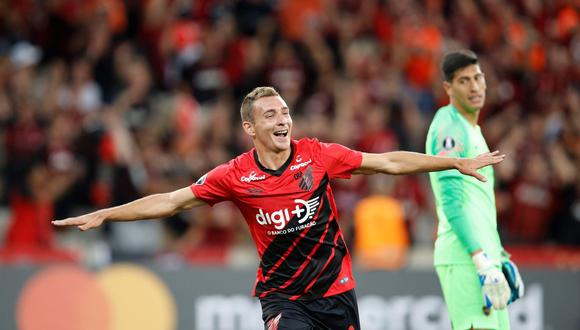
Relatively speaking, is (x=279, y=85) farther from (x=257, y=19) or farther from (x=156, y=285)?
(x=156, y=285)

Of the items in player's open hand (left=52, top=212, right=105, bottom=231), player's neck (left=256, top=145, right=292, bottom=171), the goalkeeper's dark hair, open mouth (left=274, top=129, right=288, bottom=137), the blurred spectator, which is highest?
the goalkeeper's dark hair

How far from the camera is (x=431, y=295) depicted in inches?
481

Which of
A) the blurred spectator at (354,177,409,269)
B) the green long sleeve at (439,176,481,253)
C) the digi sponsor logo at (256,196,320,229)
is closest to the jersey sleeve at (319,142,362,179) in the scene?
the digi sponsor logo at (256,196,320,229)

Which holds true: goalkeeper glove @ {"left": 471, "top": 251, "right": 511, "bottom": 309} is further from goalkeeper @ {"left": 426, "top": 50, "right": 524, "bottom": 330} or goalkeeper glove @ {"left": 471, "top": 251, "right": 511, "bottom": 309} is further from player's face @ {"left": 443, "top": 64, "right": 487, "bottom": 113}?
player's face @ {"left": 443, "top": 64, "right": 487, "bottom": 113}

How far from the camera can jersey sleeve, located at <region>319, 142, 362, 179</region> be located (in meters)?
7.05

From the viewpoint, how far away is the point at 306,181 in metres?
7.05

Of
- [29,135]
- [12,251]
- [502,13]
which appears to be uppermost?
[502,13]

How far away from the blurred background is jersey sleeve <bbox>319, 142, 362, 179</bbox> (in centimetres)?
519

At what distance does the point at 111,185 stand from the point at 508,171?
569 centimetres

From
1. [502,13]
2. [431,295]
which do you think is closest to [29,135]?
[431,295]

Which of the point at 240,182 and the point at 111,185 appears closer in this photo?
the point at 240,182

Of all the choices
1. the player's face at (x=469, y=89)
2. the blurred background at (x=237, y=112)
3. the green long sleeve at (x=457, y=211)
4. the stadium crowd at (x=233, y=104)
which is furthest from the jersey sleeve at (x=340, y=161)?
the stadium crowd at (x=233, y=104)

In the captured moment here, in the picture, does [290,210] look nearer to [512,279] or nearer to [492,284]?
[492,284]

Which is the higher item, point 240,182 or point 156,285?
point 240,182
